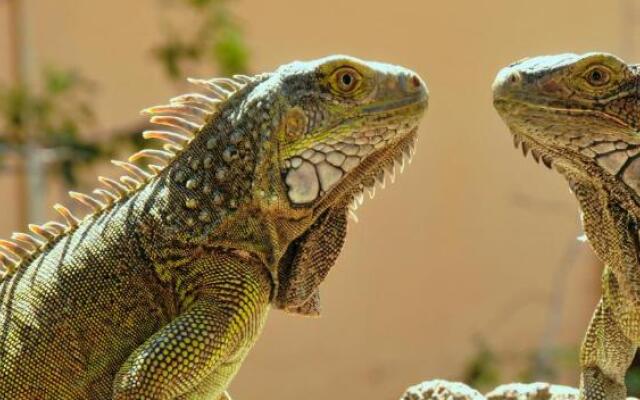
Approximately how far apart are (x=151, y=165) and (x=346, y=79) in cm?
63

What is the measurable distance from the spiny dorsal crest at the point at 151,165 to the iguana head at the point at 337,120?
0.21 meters

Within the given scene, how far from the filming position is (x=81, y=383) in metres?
2.93

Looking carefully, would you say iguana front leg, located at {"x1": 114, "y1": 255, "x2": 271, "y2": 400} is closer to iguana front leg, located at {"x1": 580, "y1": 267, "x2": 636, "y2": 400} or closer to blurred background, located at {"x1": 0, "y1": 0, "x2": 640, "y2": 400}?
iguana front leg, located at {"x1": 580, "y1": 267, "x2": 636, "y2": 400}

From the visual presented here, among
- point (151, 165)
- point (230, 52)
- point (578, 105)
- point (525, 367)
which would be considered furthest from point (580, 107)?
point (525, 367)

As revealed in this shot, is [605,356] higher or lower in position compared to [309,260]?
lower

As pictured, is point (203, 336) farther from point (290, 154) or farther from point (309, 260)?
point (290, 154)

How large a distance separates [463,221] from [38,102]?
3.31m

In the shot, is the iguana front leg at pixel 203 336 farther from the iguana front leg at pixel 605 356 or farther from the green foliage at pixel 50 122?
the green foliage at pixel 50 122

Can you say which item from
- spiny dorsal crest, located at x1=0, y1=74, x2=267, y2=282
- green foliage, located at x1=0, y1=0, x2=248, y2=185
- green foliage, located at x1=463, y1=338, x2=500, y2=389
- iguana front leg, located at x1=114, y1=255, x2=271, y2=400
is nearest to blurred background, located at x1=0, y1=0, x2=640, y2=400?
green foliage, located at x1=463, y1=338, x2=500, y2=389

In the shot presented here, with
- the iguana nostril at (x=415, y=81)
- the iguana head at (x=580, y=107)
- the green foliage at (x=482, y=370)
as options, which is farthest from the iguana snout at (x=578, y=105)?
the green foliage at (x=482, y=370)

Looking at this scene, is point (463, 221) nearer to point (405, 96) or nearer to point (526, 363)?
point (526, 363)

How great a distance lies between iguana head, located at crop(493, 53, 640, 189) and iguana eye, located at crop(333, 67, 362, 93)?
406mm

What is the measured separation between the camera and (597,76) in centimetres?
277

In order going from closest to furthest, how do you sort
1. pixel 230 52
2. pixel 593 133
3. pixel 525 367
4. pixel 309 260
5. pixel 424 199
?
pixel 593 133 → pixel 309 260 → pixel 230 52 → pixel 424 199 → pixel 525 367
